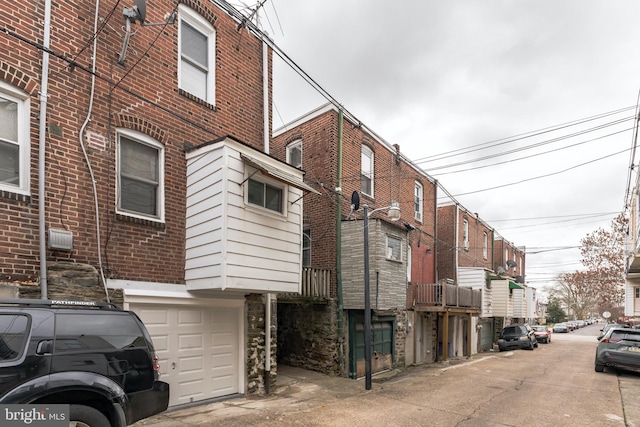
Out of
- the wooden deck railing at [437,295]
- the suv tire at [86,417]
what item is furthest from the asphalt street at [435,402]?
the wooden deck railing at [437,295]

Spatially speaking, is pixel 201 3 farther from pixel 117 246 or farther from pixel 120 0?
pixel 117 246

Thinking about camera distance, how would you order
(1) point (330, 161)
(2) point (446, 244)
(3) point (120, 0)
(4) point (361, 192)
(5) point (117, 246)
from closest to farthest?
(5) point (117, 246) → (3) point (120, 0) → (1) point (330, 161) → (4) point (361, 192) → (2) point (446, 244)

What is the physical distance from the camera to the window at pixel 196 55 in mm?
8227

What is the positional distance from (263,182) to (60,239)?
3707 millimetres

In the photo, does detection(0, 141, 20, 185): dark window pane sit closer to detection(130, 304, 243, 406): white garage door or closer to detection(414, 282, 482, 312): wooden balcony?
detection(130, 304, 243, 406): white garage door

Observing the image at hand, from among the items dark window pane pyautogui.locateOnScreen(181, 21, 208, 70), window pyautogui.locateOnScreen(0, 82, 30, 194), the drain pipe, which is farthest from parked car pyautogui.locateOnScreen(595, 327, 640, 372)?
window pyautogui.locateOnScreen(0, 82, 30, 194)

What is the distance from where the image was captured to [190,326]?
7.64m

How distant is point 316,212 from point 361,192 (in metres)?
1.89

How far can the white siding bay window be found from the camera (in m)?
7.12

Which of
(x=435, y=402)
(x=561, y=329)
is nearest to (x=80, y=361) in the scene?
(x=435, y=402)

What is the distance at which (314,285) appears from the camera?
12156mm

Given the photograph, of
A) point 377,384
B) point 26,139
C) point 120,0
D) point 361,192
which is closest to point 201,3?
point 120,0

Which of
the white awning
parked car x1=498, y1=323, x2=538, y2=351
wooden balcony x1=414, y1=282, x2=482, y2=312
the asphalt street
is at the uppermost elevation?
the white awning

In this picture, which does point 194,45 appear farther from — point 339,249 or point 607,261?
point 607,261
